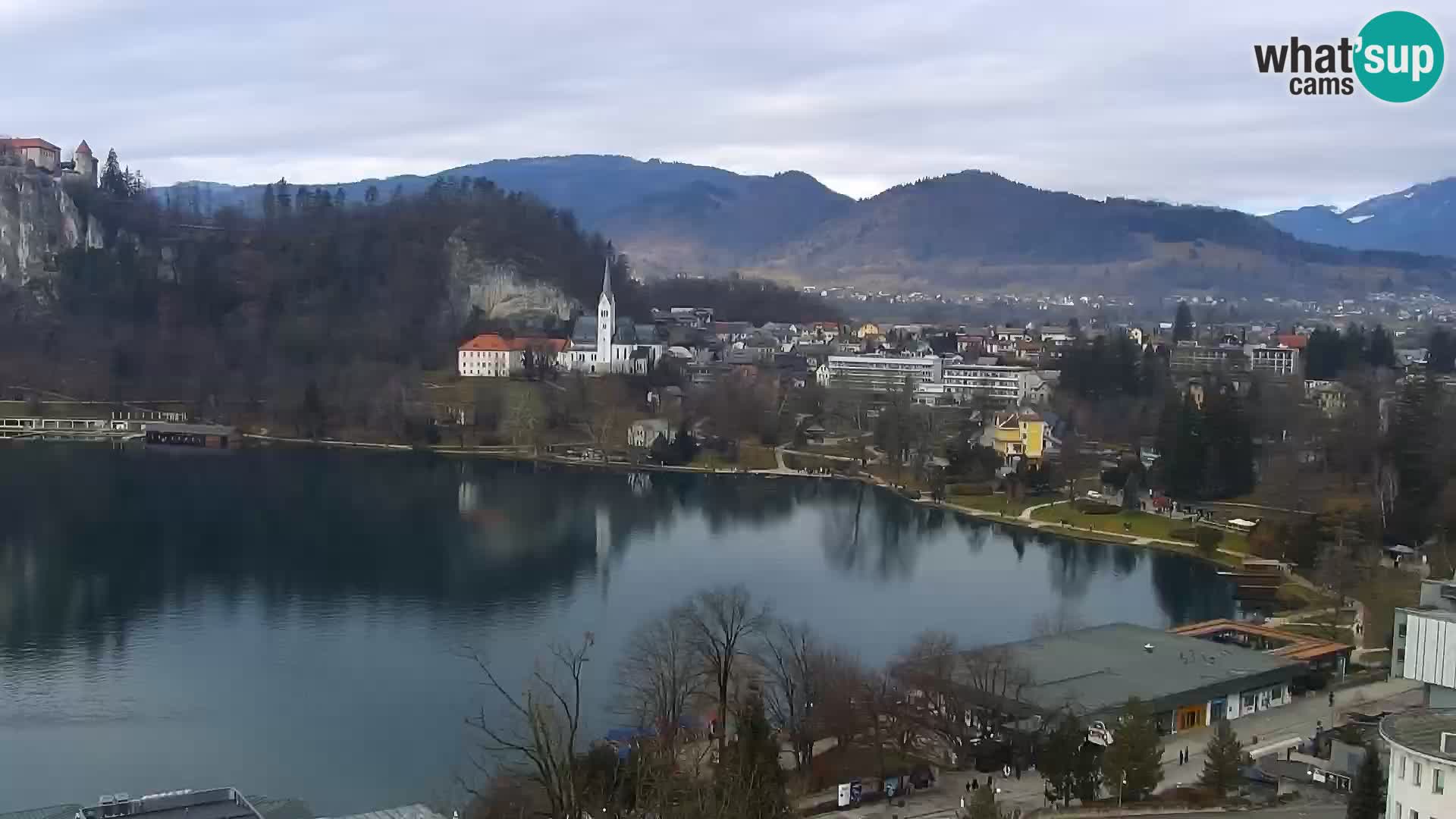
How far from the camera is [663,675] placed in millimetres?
6879

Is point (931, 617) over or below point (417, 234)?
below

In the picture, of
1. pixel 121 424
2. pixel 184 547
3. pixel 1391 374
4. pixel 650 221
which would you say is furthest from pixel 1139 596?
pixel 650 221

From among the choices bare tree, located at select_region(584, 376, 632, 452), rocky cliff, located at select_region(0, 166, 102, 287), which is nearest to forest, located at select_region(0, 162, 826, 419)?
rocky cliff, located at select_region(0, 166, 102, 287)

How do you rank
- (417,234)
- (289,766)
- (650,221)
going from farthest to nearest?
1. (650,221)
2. (417,234)
3. (289,766)

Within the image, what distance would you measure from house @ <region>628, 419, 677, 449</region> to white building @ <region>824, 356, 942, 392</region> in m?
4.66

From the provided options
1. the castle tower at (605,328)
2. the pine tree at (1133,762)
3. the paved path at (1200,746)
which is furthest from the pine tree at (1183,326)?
the pine tree at (1133,762)

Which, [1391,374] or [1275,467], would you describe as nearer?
[1275,467]

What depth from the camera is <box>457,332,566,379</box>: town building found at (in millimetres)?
25078

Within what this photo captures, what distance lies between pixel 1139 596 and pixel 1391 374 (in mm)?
12768

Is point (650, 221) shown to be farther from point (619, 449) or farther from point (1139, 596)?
point (1139, 596)

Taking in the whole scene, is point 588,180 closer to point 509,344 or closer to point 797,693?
point 509,344

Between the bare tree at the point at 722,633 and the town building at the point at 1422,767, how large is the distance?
97.1 inches

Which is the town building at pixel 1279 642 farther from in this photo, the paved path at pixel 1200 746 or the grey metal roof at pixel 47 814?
the grey metal roof at pixel 47 814

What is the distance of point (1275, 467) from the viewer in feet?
52.7
